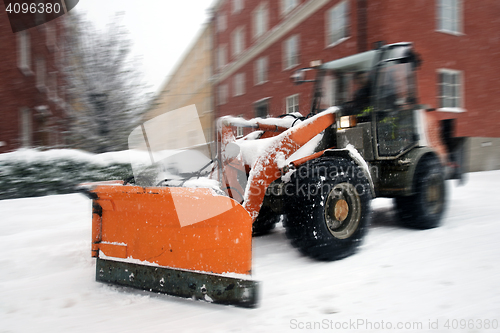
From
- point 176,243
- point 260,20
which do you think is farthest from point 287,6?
point 176,243

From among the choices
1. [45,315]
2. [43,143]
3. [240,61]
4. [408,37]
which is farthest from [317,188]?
[240,61]

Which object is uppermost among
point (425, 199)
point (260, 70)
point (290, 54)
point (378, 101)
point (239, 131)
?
point (290, 54)

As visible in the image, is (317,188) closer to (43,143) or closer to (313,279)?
(313,279)

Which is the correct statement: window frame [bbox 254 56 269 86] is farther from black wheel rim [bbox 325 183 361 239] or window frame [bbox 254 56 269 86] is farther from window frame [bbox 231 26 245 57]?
black wheel rim [bbox 325 183 361 239]

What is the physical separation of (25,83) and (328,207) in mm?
13996

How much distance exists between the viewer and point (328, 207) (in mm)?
3781

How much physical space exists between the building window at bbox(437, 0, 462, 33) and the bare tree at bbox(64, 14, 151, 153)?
388 inches

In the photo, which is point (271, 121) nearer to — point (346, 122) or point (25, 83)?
point (346, 122)

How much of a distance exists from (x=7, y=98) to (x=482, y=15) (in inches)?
661

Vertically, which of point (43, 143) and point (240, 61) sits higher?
point (240, 61)

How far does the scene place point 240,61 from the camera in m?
18.2

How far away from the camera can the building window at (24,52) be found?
13.7 metres

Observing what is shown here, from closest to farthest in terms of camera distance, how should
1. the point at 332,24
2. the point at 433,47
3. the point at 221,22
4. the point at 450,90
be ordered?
the point at 433,47, the point at 450,90, the point at 332,24, the point at 221,22

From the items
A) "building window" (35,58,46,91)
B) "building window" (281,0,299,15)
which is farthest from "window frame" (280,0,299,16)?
"building window" (35,58,46,91)
